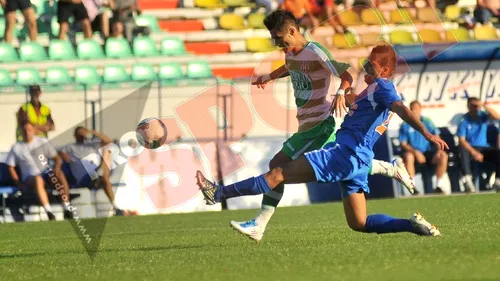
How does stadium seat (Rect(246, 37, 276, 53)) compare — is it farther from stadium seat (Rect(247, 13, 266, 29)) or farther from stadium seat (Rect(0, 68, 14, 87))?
stadium seat (Rect(0, 68, 14, 87))

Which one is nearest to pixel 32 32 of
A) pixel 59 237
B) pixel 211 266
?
pixel 59 237

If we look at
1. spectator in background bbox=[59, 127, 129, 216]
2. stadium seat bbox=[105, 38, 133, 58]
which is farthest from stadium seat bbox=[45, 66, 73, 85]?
spectator in background bbox=[59, 127, 129, 216]

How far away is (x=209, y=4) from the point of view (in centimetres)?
2775

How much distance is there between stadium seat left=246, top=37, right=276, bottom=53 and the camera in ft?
88.5

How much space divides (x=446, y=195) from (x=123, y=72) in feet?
22.7

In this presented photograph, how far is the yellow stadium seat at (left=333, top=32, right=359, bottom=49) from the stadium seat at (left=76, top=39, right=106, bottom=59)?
4919 millimetres

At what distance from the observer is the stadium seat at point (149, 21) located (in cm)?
2662

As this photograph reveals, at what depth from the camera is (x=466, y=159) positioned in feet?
73.2

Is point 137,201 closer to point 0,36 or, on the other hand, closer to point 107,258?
point 0,36

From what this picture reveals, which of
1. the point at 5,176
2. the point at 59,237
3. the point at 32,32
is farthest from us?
the point at 32,32

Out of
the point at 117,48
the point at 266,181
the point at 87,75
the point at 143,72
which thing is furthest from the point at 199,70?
the point at 266,181

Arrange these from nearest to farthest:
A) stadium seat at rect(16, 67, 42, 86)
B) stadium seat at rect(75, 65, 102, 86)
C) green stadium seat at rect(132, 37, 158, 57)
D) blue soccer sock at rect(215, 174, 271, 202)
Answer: blue soccer sock at rect(215, 174, 271, 202) < stadium seat at rect(16, 67, 42, 86) < stadium seat at rect(75, 65, 102, 86) < green stadium seat at rect(132, 37, 158, 57)

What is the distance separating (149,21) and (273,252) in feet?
54.7

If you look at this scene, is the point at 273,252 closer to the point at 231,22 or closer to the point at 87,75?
the point at 87,75
